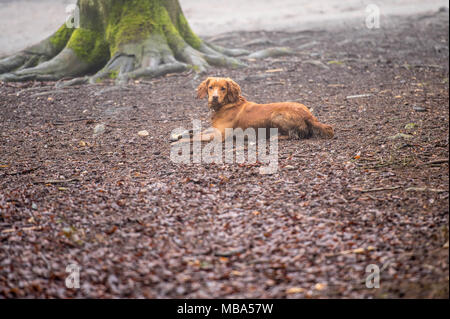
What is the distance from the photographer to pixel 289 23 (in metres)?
21.8

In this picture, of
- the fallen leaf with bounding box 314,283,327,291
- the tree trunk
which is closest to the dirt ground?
the fallen leaf with bounding box 314,283,327,291

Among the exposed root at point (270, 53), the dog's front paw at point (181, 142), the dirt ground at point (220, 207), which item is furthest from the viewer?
the exposed root at point (270, 53)

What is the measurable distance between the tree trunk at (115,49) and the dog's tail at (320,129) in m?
5.57

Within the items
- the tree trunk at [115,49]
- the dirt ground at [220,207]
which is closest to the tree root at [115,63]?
the tree trunk at [115,49]

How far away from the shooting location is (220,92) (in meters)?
7.77

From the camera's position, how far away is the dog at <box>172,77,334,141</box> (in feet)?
24.2

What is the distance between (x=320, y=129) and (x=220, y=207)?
3.04m

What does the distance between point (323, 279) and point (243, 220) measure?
1304 millimetres

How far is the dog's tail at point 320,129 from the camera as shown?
24.1ft

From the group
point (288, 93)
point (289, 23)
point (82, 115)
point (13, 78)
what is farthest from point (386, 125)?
point (289, 23)

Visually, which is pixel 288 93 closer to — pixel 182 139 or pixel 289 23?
pixel 182 139

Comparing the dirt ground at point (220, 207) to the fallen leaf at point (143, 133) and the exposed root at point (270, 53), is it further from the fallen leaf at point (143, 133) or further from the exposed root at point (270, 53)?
the exposed root at point (270, 53)

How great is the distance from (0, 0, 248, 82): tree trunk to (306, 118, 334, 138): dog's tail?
5.57 meters

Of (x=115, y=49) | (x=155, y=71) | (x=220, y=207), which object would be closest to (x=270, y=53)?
(x=155, y=71)
